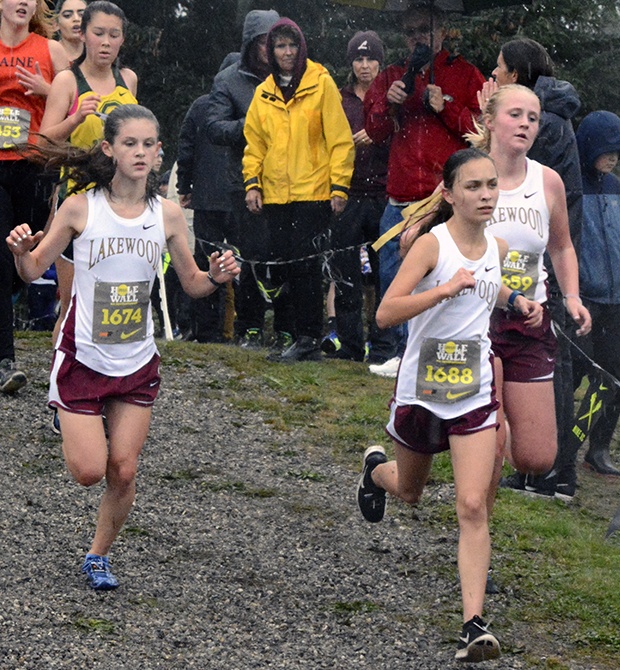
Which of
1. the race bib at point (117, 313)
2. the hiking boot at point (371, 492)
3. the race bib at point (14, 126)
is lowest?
the hiking boot at point (371, 492)

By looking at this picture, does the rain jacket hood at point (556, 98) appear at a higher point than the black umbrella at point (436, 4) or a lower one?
lower

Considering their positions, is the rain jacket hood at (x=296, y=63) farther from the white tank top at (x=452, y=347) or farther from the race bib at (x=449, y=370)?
the race bib at (x=449, y=370)

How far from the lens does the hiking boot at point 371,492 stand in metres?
6.38

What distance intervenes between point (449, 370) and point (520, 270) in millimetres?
933

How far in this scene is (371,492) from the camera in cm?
640

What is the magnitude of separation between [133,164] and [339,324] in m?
4.94

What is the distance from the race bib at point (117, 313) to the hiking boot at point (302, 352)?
170 inches

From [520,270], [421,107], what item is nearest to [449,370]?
[520,270]

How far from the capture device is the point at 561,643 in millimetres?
5496

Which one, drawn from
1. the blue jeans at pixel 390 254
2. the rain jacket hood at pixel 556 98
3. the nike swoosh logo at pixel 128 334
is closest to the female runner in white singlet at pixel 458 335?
the nike swoosh logo at pixel 128 334

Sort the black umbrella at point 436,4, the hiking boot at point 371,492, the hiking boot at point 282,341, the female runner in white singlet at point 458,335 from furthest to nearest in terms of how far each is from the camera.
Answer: the hiking boot at point 282,341
the black umbrella at point 436,4
the hiking boot at point 371,492
the female runner in white singlet at point 458,335

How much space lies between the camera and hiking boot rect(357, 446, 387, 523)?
638 centimetres

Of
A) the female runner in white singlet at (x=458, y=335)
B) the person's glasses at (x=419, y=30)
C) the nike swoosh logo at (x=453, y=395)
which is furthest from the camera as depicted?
the person's glasses at (x=419, y=30)

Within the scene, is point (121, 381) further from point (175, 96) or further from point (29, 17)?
point (175, 96)
